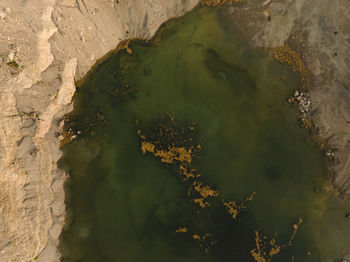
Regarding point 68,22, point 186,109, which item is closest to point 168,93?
point 186,109

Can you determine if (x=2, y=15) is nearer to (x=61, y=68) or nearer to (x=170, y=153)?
(x=61, y=68)

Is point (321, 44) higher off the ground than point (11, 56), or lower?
lower

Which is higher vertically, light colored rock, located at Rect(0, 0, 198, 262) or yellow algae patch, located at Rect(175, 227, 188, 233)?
light colored rock, located at Rect(0, 0, 198, 262)

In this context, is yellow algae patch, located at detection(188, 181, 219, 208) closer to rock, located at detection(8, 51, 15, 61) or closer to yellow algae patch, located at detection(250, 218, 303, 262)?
yellow algae patch, located at detection(250, 218, 303, 262)

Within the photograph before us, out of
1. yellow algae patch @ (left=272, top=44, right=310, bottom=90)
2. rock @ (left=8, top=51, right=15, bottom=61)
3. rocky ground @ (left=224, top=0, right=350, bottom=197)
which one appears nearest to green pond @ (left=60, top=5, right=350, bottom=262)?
yellow algae patch @ (left=272, top=44, right=310, bottom=90)

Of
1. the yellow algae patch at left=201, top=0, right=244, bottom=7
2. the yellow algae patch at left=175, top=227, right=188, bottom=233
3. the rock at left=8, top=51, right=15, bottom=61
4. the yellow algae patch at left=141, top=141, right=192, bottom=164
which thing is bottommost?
the yellow algae patch at left=175, top=227, right=188, bottom=233

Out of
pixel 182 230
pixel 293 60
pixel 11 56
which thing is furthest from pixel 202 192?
pixel 11 56

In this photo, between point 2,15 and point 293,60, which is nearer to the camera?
point 2,15
